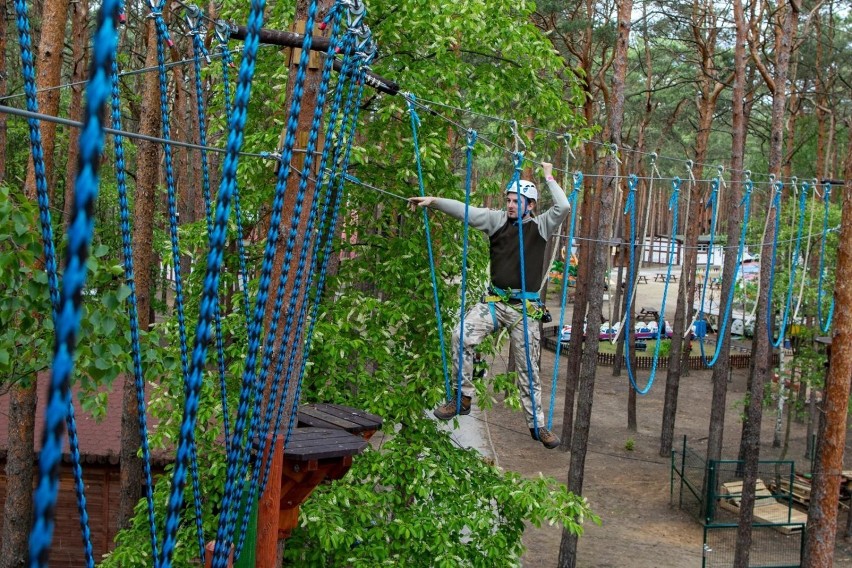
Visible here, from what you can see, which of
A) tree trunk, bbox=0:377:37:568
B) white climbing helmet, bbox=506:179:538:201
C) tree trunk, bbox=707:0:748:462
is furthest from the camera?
tree trunk, bbox=707:0:748:462

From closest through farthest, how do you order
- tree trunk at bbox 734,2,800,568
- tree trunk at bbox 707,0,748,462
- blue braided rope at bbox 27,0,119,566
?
blue braided rope at bbox 27,0,119,566 → tree trunk at bbox 734,2,800,568 → tree trunk at bbox 707,0,748,462

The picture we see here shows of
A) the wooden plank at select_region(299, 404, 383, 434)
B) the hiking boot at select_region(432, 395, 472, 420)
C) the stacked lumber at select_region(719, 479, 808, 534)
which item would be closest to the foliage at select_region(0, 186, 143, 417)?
the wooden plank at select_region(299, 404, 383, 434)

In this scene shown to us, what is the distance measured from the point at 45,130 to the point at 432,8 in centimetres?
382

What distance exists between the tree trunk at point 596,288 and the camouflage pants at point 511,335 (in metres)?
5.88

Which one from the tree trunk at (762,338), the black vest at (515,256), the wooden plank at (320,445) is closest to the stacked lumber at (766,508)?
the tree trunk at (762,338)

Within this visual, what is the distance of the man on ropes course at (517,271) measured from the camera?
255 inches

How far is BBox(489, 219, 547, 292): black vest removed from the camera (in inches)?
259

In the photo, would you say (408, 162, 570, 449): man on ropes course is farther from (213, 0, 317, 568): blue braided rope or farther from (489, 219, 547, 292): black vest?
(213, 0, 317, 568): blue braided rope

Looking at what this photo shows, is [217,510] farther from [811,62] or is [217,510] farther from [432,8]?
[811,62]

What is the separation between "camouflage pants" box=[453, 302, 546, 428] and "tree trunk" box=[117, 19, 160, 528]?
3.85 metres

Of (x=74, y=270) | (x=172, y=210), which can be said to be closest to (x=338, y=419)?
(x=172, y=210)

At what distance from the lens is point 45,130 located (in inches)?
333

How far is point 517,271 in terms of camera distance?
6.73m

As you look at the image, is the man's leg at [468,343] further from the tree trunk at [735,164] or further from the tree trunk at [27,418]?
the tree trunk at [735,164]
